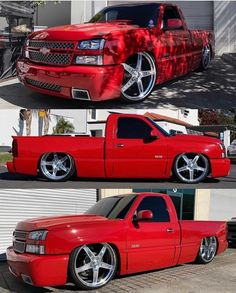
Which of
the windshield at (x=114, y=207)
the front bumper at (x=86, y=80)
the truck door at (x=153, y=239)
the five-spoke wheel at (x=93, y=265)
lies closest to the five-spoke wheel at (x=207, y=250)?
the truck door at (x=153, y=239)

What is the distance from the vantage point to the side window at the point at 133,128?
809 cm

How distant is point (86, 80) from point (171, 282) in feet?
11.1

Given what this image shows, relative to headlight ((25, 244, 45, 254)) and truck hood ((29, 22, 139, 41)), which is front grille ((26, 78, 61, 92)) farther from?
headlight ((25, 244, 45, 254))

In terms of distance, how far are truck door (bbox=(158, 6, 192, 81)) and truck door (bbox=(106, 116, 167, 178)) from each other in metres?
1.11

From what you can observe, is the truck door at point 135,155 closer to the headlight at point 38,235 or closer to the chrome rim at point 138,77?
the chrome rim at point 138,77

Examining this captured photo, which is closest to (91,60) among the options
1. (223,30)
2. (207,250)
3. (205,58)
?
(205,58)

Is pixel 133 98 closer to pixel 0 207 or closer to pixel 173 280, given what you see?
pixel 173 280

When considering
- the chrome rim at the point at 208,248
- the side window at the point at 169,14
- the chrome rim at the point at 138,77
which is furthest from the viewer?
the side window at the point at 169,14

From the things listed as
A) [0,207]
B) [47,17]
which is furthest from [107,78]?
[47,17]

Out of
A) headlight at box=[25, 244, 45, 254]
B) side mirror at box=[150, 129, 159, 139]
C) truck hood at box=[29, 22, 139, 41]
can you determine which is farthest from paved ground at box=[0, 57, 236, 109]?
headlight at box=[25, 244, 45, 254]

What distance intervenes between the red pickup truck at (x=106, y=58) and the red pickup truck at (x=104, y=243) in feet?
6.16

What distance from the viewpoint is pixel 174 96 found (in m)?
8.16

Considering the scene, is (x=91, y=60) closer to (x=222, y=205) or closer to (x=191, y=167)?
(x=191, y=167)

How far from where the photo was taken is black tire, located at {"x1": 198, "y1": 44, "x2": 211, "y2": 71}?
1006 cm
